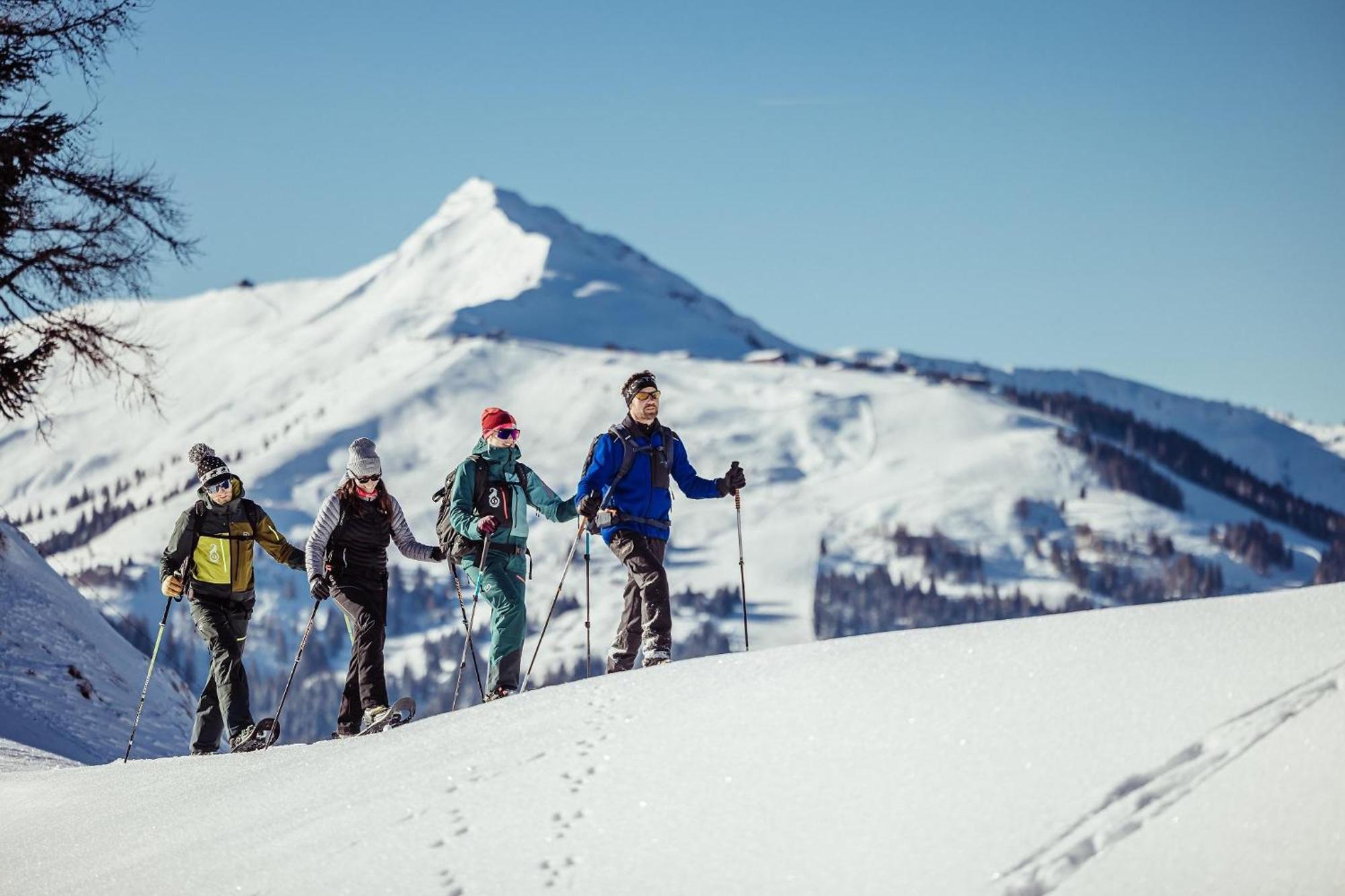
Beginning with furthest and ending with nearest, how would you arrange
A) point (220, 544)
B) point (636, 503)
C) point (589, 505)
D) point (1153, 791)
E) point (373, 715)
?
point (220, 544) → point (636, 503) → point (589, 505) → point (373, 715) → point (1153, 791)

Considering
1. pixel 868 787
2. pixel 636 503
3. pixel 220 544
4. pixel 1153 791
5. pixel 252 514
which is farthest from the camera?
pixel 252 514

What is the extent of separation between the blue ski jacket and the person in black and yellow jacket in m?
2.64

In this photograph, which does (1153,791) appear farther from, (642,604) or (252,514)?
(252,514)

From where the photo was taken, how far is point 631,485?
11.8 metres

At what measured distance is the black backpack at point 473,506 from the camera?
11727 millimetres

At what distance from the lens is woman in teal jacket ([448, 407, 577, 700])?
11.5 m

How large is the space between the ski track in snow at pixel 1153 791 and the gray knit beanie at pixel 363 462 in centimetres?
754

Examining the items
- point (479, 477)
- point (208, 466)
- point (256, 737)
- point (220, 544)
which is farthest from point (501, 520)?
point (208, 466)

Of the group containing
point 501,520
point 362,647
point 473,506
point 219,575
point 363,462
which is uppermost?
point 363,462

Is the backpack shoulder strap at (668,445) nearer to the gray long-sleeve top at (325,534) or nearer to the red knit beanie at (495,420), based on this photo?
the red knit beanie at (495,420)

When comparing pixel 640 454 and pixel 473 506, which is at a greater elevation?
pixel 640 454

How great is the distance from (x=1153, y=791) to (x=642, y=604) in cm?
664

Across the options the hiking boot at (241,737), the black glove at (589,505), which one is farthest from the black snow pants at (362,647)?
the black glove at (589,505)

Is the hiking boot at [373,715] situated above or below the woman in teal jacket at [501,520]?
below
